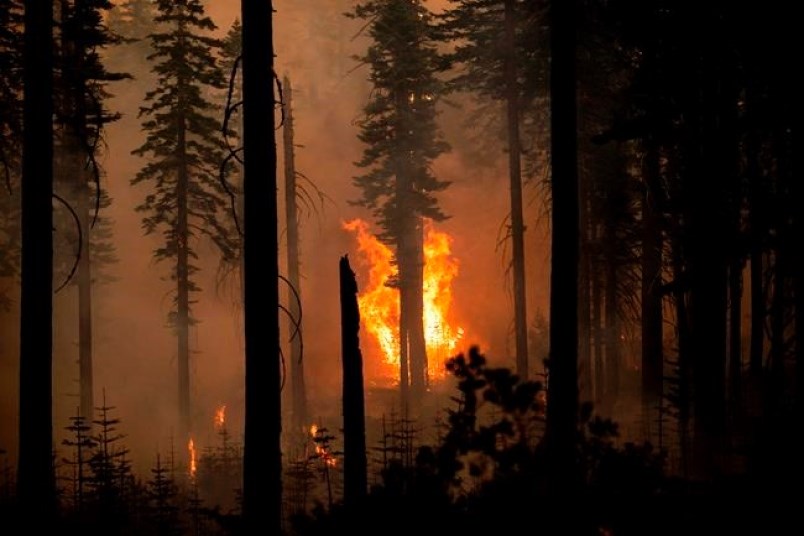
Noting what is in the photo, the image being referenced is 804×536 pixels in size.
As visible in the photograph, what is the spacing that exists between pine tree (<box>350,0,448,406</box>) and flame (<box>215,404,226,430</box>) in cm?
1023

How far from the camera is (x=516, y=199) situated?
22656 millimetres

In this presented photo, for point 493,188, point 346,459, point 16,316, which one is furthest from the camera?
point 493,188

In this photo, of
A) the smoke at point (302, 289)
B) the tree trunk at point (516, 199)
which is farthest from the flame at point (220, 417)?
the tree trunk at point (516, 199)

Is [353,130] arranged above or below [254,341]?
above

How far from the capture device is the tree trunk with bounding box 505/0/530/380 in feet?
73.5

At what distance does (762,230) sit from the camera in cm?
891

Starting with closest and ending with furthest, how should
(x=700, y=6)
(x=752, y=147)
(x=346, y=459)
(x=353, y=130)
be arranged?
(x=346, y=459), (x=700, y=6), (x=752, y=147), (x=353, y=130)

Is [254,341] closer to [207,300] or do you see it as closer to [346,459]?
[346,459]

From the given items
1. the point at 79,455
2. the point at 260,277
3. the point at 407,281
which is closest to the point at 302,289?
the point at 407,281

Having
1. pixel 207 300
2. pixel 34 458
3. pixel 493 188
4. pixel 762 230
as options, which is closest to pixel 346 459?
pixel 34 458

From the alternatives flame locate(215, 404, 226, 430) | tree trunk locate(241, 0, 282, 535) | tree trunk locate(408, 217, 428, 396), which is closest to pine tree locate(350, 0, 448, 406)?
tree trunk locate(408, 217, 428, 396)

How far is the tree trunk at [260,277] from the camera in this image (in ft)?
26.3

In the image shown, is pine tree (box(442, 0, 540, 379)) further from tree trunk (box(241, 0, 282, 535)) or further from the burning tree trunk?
tree trunk (box(241, 0, 282, 535))

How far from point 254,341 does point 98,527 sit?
553cm
